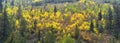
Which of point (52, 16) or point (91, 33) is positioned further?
point (52, 16)

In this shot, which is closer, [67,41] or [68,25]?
[67,41]

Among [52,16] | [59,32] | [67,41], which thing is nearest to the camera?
[67,41]

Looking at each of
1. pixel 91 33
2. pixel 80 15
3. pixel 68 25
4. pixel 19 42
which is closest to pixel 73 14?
pixel 80 15

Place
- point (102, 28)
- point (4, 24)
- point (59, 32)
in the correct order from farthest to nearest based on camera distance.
Answer: 1. point (102, 28)
2. point (59, 32)
3. point (4, 24)

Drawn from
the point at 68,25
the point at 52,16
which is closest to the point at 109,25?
the point at 68,25

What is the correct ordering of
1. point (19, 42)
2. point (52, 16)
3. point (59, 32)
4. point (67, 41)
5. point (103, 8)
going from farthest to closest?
point (103, 8) → point (52, 16) → point (59, 32) → point (67, 41) → point (19, 42)

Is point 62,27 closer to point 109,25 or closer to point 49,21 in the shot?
point 49,21

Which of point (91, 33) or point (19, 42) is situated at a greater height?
point (19, 42)

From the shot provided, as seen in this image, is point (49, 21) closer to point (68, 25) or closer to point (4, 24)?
point (68, 25)

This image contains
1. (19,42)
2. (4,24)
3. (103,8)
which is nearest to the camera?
(19,42)
